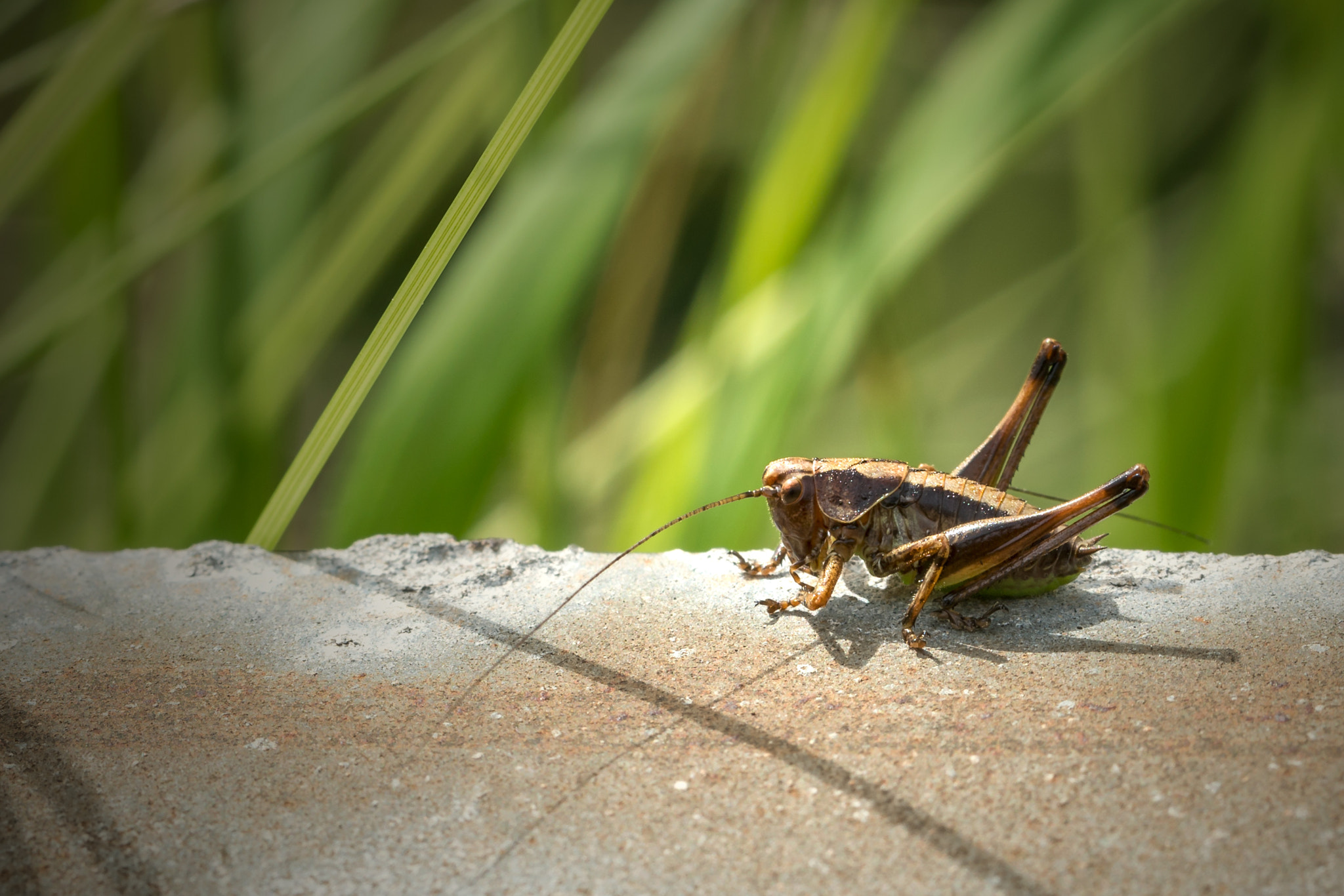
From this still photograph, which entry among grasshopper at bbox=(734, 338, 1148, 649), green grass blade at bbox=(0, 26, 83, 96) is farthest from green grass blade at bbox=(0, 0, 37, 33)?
grasshopper at bbox=(734, 338, 1148, 649)

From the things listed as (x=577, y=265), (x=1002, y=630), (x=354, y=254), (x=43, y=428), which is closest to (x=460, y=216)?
(x=577, y=265)

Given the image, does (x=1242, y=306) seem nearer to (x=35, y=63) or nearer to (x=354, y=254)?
(x=354, y=254)

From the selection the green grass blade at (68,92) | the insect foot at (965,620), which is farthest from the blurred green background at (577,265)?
the insect foot at (965,620)

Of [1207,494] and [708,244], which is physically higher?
[708,244]

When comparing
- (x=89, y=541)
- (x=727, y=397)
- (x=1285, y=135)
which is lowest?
(x=89, y=541)

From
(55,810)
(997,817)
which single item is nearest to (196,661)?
(55,810)

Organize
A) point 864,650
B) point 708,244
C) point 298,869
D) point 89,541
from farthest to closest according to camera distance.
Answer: point 708,244 < point 89,541 < point 864,650 < point 298,869

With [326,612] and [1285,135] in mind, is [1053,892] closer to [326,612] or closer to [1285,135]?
[326,612]
